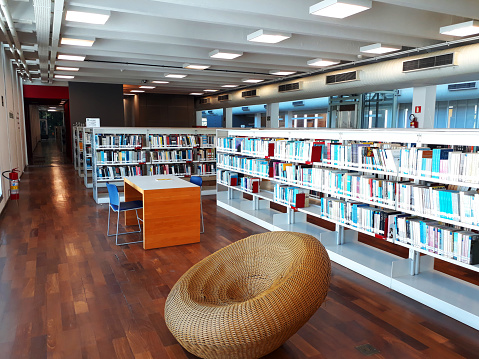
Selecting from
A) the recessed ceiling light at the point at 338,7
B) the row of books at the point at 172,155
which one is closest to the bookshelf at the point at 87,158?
the row of books at the point at 172,155

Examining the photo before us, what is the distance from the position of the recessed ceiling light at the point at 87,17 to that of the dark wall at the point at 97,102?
30.1 ft

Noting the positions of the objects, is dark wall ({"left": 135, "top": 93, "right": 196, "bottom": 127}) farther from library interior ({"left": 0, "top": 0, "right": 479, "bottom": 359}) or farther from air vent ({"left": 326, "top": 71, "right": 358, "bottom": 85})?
air vent ({"left": 326, "top": 71, "right": 358, "bottom": 85})

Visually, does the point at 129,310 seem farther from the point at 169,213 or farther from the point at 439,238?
the point at 439,238

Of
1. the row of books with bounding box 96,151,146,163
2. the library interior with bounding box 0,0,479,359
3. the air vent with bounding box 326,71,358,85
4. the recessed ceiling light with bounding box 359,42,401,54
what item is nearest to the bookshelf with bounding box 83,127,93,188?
the library interior with bounding box 0,0,479,359

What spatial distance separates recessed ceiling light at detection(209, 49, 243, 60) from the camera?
8199 mm

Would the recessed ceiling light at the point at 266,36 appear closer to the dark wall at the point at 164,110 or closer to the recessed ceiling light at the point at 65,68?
the recessed ceiling light at the point at 65,68

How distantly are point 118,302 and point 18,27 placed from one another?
5396mm

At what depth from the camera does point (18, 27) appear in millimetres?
6520

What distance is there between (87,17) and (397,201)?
16.4ft

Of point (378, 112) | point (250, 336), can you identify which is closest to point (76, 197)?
point (250, 336)

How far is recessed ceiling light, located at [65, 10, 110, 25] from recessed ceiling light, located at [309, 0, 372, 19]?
119 inches

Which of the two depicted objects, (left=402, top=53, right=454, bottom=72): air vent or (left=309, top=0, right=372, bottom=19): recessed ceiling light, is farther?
(left=402, top=53, right=454, bottom=72): air vent

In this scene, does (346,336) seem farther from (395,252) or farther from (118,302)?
(395,252)

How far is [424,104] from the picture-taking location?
340 inches
